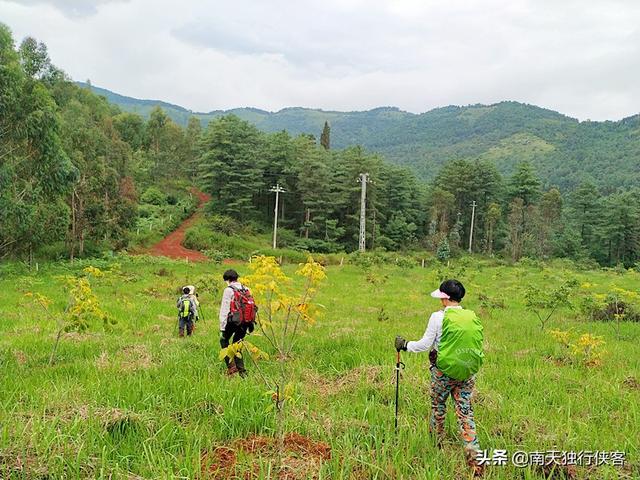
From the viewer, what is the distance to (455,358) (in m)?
3.96

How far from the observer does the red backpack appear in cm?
627

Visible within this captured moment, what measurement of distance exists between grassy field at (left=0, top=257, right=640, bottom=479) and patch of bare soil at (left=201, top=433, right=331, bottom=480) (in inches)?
0.8

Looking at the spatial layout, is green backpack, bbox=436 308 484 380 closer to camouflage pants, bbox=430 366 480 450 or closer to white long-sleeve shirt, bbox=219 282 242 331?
camouflage pants, bbox=430 366 480 450

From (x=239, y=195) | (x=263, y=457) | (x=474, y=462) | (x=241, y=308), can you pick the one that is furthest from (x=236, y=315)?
(x=239, y=195)

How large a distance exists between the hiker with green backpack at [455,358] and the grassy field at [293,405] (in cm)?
21

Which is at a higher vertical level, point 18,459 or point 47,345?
point 18,459

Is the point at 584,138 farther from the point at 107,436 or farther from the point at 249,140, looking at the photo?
the point at 107,436

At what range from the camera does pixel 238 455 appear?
3773mm

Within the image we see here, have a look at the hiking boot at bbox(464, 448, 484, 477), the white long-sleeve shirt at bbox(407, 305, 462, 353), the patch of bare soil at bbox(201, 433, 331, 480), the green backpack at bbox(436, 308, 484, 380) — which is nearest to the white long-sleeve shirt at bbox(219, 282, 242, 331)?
the patch of bare soil at bbox(201, 433, 331, 480)

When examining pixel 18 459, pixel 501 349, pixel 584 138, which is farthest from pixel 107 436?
pixel 584 138

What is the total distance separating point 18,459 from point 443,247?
1797 inches

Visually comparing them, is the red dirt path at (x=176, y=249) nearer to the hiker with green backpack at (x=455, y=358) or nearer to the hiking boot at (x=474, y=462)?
the hiker with green backpack at (x=455, y=358)

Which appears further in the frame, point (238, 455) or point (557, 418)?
point (557, 418)

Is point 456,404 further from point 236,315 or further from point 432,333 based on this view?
point 236,315
